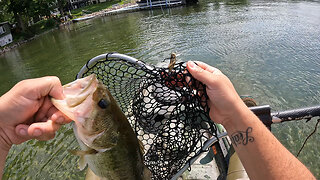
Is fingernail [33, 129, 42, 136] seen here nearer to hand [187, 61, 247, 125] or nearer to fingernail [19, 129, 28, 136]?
fingernail [19, 129, 28, 136]

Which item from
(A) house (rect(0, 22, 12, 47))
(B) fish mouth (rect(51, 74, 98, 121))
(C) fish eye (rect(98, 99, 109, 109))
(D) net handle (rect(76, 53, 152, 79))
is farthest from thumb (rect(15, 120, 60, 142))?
(A) house (rect(0, 22, 12, 47))

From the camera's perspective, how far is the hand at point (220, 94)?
1.99 meters

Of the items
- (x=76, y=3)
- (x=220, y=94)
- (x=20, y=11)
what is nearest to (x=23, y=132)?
(x=220, y=94)

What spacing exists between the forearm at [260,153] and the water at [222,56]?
587 centimetres

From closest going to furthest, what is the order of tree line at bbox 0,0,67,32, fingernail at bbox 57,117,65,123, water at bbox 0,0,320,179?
fingernail at bbox 57,117,65,123 → water at bbox 0,0,320,179 → tree line at bbox 0,0,67,32

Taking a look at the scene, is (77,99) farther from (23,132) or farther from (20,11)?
(20,11)

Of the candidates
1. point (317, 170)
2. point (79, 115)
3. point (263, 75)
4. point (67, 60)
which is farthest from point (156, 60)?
point (79, 115)

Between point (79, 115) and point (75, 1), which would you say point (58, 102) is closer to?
point (79, 115)

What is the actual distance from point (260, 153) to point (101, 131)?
4.67ft

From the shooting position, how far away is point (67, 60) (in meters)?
20.0

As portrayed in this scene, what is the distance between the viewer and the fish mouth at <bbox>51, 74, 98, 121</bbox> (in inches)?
78.4

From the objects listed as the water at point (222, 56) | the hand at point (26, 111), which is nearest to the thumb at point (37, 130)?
the hand at point (26, 111)

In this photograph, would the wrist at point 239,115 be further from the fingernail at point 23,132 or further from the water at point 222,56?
the water at point 222,56

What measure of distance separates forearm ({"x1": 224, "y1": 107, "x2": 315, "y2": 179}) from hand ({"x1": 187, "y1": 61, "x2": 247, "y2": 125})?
0.17ft
